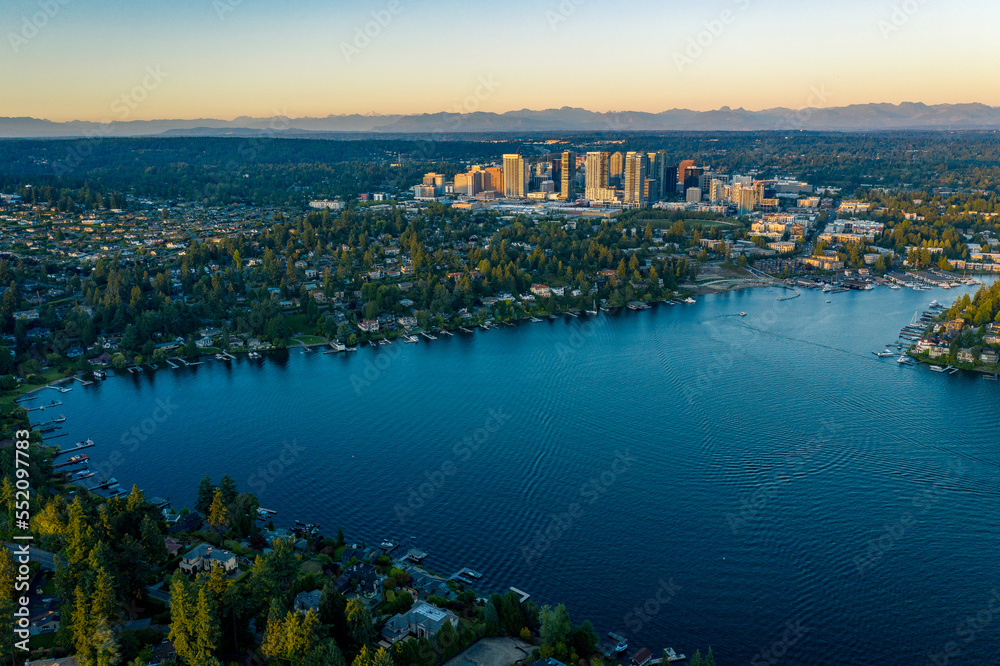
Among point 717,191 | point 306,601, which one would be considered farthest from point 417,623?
point 717,191

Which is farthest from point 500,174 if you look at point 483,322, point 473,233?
point 483,322

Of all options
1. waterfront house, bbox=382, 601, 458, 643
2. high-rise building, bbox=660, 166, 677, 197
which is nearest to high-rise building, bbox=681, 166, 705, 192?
high-rise building, bbox=660, 166, 677, 197

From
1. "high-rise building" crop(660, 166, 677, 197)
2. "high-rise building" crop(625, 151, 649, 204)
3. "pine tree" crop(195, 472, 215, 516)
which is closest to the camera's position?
"pine tree" crop(195, 472, 215, 516)

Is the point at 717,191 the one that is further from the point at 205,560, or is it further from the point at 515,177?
the point at 205,560

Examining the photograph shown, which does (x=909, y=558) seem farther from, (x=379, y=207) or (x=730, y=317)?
(x=379, y=207)

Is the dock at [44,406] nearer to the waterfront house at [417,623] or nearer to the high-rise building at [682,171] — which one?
the waterfront house at [417,623]

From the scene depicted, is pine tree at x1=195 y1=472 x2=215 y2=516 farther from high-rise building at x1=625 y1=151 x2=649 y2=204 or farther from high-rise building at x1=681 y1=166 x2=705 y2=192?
high-rise building at x1=681 y1=166 x2=705 y2=192
